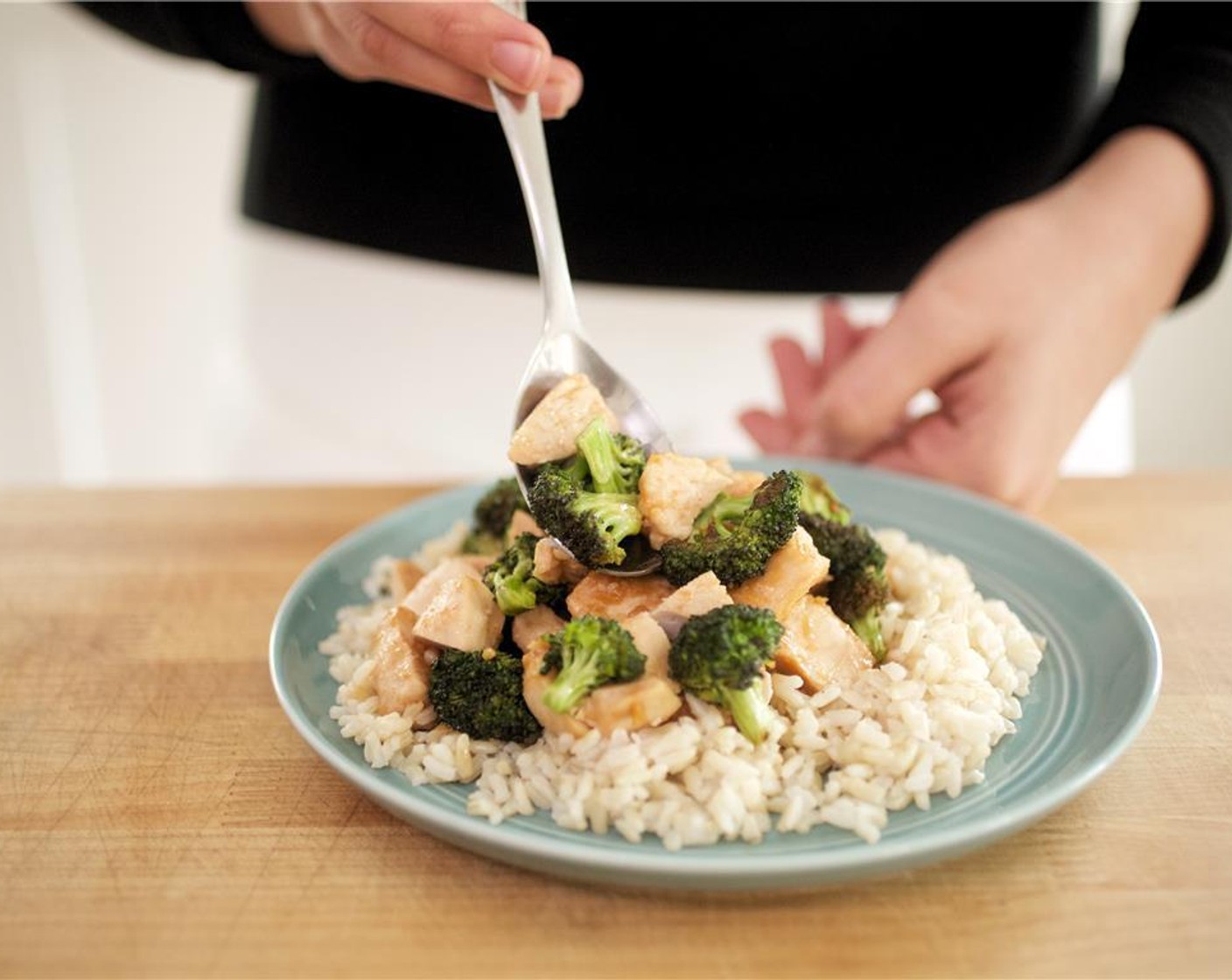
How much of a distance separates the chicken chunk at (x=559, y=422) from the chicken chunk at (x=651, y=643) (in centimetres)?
42

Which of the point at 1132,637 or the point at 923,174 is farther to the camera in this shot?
the point at 923,174

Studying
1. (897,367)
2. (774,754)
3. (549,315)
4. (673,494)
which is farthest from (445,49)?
(774,754)

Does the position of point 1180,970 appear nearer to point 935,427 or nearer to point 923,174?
point 935,427

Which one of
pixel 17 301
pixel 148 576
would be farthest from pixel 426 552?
pixel 17 301

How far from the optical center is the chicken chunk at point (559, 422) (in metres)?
2.18

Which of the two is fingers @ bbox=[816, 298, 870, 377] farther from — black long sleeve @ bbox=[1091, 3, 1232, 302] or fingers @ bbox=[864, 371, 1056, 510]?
black long sleeve @ bbox=[1091, 3, 1232, 302]

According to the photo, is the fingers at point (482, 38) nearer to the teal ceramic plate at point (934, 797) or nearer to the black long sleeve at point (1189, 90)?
the teal ceramic plate at point (934, 797)

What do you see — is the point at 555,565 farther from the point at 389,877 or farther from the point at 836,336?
the point at 836,336

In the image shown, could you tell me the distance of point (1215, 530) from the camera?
113 inches

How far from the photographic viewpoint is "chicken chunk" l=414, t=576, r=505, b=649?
6.54ft

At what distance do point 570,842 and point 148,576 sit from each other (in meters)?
1.58

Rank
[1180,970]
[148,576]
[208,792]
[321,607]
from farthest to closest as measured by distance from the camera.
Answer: [148,576], [321,607], [208,792], [1180,970]

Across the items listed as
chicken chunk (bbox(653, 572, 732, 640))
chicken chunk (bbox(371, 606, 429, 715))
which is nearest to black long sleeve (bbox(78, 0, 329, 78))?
chicken chunk (bbox(371, 606, 429, 715))

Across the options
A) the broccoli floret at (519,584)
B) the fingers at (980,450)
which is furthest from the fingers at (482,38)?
the fingers at (980,450)
